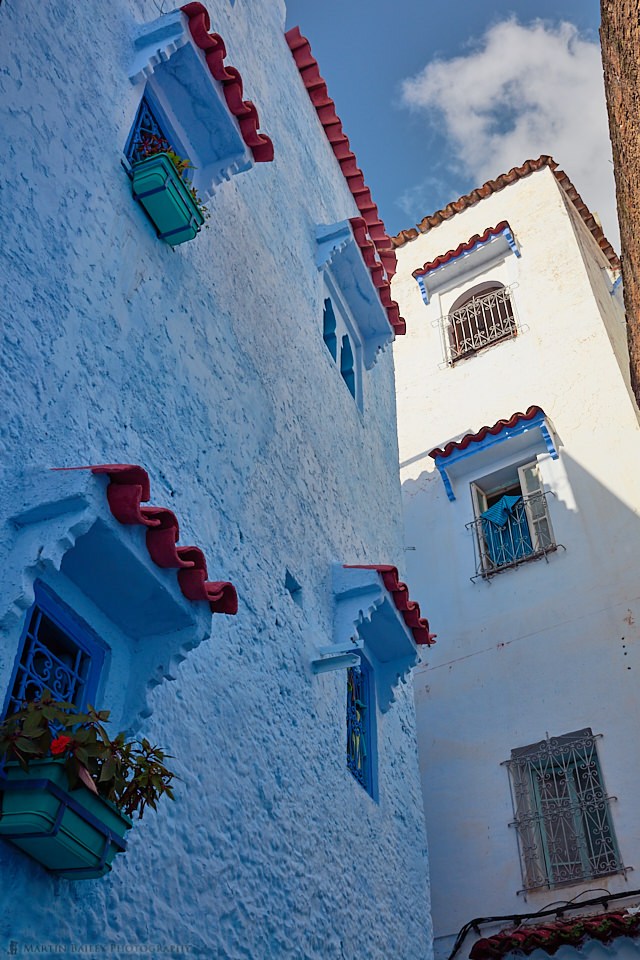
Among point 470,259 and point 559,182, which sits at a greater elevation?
point 559,182

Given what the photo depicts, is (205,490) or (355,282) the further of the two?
(355,282)

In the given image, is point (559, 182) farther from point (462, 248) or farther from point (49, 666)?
point (49, 666)

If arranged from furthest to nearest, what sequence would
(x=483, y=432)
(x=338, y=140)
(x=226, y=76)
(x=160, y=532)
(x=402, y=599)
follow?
1. (x=483, y=432)
2. (x=338, y=140)
3. (x=402, y=599)
4. (x=226, y=76)
5. (x=160, y=532)

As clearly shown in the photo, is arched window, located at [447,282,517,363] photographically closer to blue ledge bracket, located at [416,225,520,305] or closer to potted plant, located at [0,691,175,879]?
blue ledge bracket, located at [416,225,520,305]

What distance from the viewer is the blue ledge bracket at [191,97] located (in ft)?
18.3

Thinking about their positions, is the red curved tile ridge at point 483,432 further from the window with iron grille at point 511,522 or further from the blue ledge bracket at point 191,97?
the blue ledge bracket at point 191,97

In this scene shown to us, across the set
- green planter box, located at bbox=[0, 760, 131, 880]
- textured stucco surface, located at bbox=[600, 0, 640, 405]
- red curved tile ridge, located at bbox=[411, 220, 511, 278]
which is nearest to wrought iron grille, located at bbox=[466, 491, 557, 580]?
red curved tile ridge, located at bbox=[411, 220, 511, 278]

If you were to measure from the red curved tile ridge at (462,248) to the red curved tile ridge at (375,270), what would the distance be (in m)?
5.66

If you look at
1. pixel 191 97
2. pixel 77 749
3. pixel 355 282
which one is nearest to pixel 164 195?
pixel 191 97

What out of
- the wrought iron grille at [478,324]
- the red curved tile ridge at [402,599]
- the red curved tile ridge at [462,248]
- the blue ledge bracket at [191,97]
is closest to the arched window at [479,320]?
the wrought iron grille at [478,324]

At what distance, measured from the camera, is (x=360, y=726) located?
7180 mm

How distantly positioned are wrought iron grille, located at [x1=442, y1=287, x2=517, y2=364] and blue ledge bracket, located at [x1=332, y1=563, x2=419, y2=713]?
751cm

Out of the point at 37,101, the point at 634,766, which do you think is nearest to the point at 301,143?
the point at 37,101

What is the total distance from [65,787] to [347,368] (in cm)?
658
